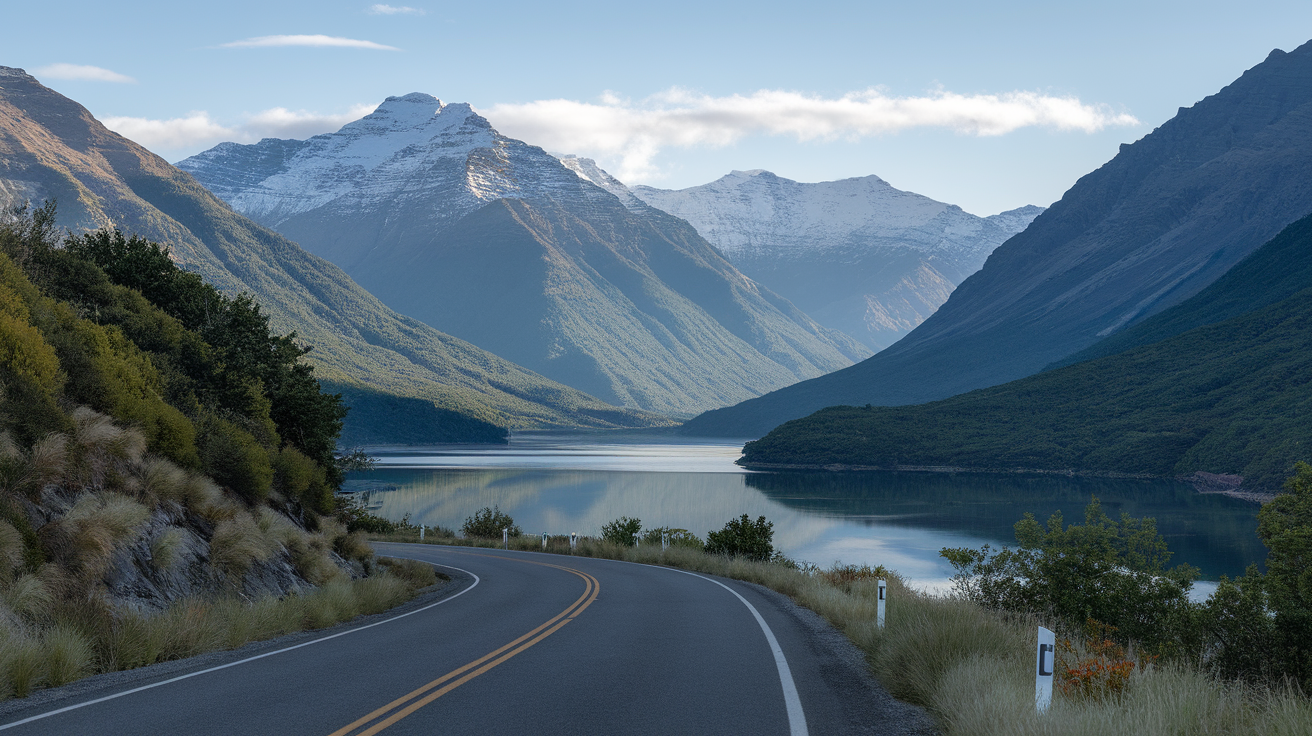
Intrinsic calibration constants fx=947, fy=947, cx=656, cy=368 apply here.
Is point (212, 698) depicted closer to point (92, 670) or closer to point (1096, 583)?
point (92, 670)

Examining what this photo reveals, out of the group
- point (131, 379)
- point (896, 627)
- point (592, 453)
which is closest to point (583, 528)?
point (131, 379)

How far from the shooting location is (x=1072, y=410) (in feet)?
536

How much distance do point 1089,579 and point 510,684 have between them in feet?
34.8

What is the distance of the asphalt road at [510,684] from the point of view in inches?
316

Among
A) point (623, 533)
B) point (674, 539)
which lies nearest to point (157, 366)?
point (674, 539)

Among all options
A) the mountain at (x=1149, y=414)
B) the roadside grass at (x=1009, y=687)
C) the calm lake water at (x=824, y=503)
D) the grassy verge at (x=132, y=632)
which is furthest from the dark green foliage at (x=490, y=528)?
the mountain at (x=1149, y=414)

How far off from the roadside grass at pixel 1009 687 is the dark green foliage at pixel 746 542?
1709cm

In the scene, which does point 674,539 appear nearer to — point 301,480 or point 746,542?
point 746,542

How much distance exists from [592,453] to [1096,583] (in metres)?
165

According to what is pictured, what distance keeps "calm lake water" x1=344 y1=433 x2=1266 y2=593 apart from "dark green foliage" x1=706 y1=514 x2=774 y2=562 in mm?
11686

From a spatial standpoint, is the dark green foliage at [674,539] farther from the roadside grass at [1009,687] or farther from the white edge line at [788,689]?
the white edge line at [788,689]

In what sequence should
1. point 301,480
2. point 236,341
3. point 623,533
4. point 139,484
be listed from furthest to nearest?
point 623,533 < point 236,341 < point 301,480 < point 139,484

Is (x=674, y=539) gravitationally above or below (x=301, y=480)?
below

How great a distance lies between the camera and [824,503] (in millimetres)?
95938
